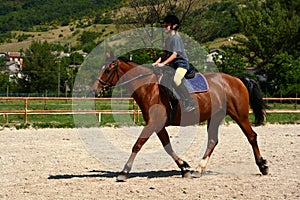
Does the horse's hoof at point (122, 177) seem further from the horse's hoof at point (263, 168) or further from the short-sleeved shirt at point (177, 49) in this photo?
the horse's hoof at point (263, 168)

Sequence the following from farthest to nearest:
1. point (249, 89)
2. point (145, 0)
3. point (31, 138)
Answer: point (145, 0), point (31, 138), point (249, 89)

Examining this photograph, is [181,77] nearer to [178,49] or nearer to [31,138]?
A: [178,49]

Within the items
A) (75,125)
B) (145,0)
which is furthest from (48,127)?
(145,0)

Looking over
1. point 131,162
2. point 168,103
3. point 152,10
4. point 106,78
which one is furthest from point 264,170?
point 152,10

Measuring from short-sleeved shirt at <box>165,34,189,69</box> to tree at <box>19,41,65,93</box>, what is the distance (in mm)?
56791

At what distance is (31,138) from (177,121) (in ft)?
25.6

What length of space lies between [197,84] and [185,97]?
412 millimetres

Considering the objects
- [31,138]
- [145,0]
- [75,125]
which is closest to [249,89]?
[31,138]

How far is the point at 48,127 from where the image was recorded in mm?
19094

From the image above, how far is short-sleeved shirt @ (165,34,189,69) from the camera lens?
25.8 feet

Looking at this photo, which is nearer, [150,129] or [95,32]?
[150,129]

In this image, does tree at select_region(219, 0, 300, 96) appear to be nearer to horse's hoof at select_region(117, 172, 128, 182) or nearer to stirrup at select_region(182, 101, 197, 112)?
stirrup at select_region(182, 101, 197, 112)

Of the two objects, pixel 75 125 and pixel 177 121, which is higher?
pixel 177 121

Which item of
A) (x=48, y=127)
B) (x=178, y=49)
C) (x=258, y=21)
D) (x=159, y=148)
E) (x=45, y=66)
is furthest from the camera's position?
(x=45, y=66)
